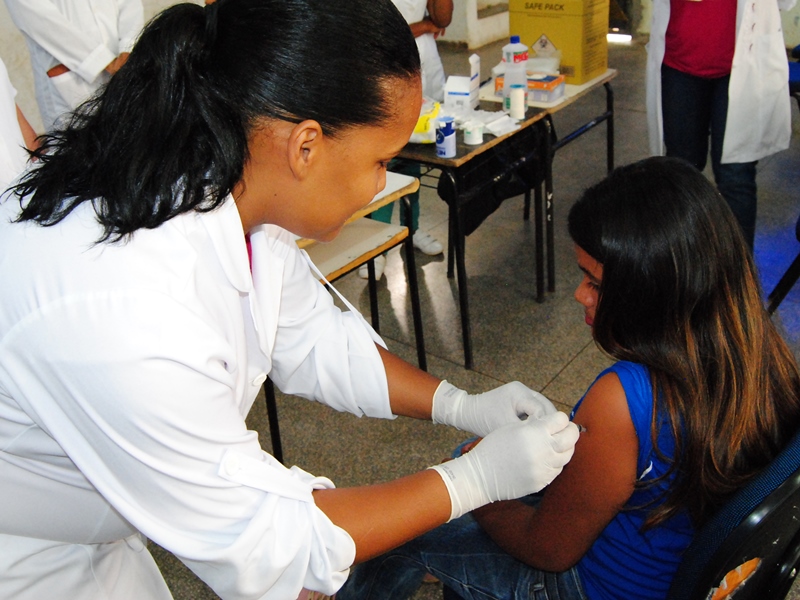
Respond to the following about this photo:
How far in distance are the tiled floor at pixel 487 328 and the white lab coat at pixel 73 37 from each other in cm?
130

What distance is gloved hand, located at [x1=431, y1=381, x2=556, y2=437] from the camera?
3.92ft

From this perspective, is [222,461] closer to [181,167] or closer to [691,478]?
[181,167]

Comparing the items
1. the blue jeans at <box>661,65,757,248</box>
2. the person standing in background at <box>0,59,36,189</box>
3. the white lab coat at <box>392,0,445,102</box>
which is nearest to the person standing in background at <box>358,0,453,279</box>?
the white lab coat at <box>392,0,445,102</box>

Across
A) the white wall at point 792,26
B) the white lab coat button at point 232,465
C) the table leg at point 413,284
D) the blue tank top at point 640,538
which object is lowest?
the white wall at point 792,26

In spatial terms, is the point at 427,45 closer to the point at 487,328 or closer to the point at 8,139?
the point at 487,328

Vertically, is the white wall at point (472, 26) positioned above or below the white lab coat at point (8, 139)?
below

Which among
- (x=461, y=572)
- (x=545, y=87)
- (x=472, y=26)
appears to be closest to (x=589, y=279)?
(x=461, y=572)

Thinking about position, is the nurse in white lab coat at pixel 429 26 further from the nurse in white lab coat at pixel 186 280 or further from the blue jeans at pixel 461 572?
the nurse in white lab coat at pixel 186 280

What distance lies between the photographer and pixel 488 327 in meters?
2.61

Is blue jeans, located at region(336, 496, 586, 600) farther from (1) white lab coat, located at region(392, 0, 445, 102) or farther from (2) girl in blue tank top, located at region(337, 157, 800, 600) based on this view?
(1) white lab coat, located at region(392, 0, 445, 102)

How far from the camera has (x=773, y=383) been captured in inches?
39.4

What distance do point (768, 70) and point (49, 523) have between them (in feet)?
8.34

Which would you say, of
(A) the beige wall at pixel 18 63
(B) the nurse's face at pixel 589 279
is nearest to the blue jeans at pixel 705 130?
(B) the nurse's face at pixel 589 279

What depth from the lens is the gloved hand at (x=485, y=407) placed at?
3.92 feet
